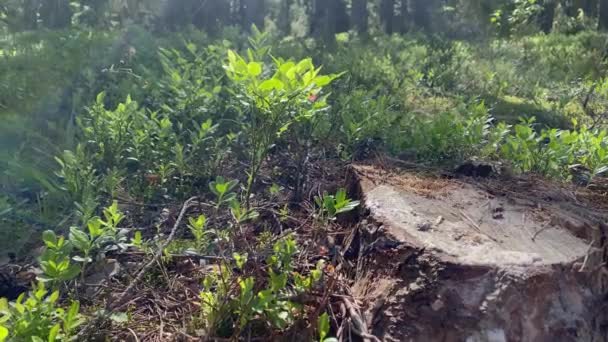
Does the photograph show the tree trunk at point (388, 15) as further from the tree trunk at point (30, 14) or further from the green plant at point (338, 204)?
the green plant at point (338, 204)

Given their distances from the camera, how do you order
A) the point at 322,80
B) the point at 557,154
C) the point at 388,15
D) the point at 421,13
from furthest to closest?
the point at 421,13 < the point at 388,15 < the point at 557,154 < the point at 322,80

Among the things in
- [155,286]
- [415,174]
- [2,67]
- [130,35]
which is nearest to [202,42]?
[130,35]

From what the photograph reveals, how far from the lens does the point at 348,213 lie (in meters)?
3.06

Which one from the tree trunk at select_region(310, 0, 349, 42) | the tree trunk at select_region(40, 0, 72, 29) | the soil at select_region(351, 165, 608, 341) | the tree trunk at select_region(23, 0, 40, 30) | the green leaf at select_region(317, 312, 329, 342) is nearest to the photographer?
the green leaf at select_region(317, 312, 329, 342)

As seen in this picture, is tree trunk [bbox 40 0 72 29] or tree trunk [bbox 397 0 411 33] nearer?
tree trunk [bbox 40 0 72 29]

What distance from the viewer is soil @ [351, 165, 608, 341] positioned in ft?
7.18

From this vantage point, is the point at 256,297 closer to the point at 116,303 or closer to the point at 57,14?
the point at 116,303

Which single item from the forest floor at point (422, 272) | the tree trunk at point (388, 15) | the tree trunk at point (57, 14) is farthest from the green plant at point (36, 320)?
the tree trunk at point (388, 15)

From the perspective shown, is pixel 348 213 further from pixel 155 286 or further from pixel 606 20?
pixel 606 20

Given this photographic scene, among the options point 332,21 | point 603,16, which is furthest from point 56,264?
point 603,16

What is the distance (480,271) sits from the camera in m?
2.21

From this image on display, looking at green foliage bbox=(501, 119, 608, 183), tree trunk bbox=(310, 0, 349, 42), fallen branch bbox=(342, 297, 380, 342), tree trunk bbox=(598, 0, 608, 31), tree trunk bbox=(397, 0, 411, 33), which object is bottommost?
tree trunk bbox=(397, 0, 411, 33)

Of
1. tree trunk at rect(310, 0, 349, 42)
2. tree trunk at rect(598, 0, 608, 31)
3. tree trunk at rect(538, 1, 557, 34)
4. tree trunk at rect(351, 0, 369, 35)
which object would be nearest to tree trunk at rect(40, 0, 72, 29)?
tree trunk at rect(310, 0, 349, 42)

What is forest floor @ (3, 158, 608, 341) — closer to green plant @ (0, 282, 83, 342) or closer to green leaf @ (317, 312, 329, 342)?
green leaf @ (317, 312, 329, 342)
